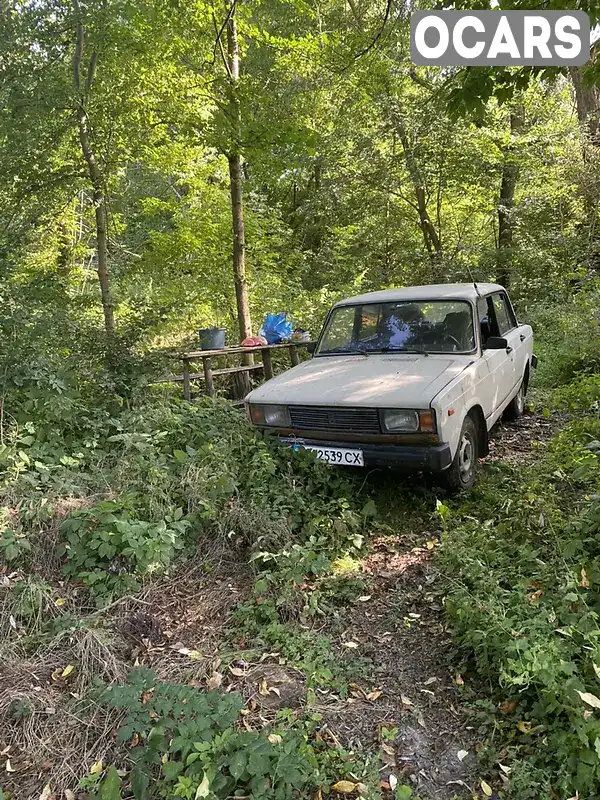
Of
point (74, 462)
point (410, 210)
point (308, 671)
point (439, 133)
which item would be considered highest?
point (439, 133)

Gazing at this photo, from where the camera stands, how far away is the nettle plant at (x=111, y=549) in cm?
328

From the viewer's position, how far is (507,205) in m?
14.4

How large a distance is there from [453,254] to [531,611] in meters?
13.4

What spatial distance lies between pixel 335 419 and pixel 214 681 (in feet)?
6.88

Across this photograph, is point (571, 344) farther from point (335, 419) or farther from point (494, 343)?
point (335, 419)

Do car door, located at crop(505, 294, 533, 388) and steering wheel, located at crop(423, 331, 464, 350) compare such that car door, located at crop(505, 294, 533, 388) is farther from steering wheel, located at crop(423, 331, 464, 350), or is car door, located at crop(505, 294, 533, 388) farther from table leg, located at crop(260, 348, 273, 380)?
A: table leg, located at crop(260, 348, 273, 380)

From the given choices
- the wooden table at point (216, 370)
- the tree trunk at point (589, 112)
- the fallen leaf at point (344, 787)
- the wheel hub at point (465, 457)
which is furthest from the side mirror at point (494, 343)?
the tree trunk at point (589, 112)

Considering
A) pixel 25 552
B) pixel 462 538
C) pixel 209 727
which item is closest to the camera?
pixel 209 727

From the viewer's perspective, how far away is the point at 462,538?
3678 millimetres

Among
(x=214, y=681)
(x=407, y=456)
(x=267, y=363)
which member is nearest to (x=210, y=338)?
(x=267, y=363)

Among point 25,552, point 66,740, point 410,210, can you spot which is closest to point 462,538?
point 66,740

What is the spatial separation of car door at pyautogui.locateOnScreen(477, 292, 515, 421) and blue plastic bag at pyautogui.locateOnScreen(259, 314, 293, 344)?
10.4 feet

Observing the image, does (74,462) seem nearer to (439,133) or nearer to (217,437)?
(217,437)

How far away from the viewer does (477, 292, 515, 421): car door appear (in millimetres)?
4961
